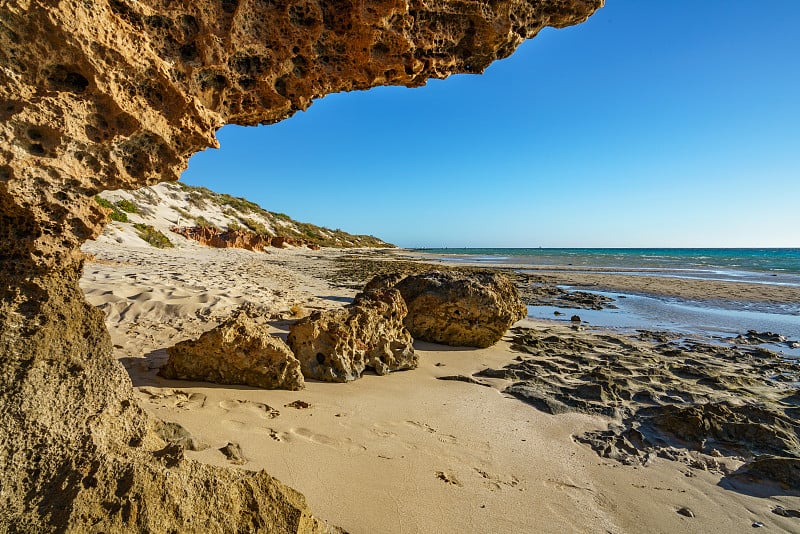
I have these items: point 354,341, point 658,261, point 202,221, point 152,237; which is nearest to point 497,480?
point 354,341

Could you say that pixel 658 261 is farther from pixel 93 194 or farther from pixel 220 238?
pixel 93 194

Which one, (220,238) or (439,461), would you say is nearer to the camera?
(439,461)

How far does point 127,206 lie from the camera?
24.0 meters

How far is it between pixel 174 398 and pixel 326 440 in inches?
52.9

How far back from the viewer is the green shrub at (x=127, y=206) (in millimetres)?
23263

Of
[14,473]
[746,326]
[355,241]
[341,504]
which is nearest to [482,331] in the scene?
[341,504]

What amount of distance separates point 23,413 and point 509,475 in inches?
109

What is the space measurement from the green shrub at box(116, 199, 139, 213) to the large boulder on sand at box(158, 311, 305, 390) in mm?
22996

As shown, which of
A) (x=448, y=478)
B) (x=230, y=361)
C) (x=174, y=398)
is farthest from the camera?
(x=230, y=361)

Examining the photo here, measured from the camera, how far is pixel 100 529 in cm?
172

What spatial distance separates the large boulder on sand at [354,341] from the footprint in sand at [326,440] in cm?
117

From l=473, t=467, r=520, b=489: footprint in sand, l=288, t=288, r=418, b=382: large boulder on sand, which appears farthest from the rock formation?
l=288, t=288, r=418, b=382: large boulder on sand

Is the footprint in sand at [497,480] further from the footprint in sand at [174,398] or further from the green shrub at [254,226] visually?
the green shrub at [254,226]

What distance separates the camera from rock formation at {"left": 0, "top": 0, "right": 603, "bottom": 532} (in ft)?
6.16
